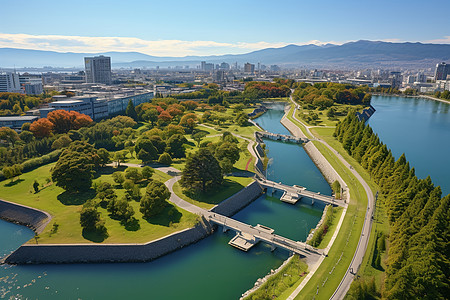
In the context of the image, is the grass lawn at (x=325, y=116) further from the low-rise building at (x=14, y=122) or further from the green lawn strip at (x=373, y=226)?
the low-rise building at (x=14, y=122)

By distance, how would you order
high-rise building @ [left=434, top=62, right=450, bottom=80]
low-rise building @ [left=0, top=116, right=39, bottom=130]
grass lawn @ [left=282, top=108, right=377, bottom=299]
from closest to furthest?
grass lawn @ [left=282, top=108, right=377, bottom=299]
low-rise building @ [left=0, top=116, right=39, bottom=130]
high-rise building @ [left=434, top=62, right=450, bottom=80]

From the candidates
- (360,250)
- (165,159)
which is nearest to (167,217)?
(165,159)

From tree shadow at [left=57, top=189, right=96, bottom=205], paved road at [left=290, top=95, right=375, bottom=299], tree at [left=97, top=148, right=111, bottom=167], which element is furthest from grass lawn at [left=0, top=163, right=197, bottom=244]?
paved road at [left=290, top=95, right=375, bottom=299]

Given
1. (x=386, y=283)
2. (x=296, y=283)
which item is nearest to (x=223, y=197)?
(x=296, y=283)

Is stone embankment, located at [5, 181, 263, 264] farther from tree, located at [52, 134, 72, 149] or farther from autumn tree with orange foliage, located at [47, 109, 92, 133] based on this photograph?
autumn tree with orange foliage, located at [47, 109, 92, 133]

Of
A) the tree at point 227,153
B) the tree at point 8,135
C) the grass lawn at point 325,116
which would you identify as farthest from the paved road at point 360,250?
the tree at point 8,135

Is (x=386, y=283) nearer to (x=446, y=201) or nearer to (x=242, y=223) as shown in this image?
(x=446, y=201)

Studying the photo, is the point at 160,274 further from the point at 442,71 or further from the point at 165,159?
the point at 442,71
